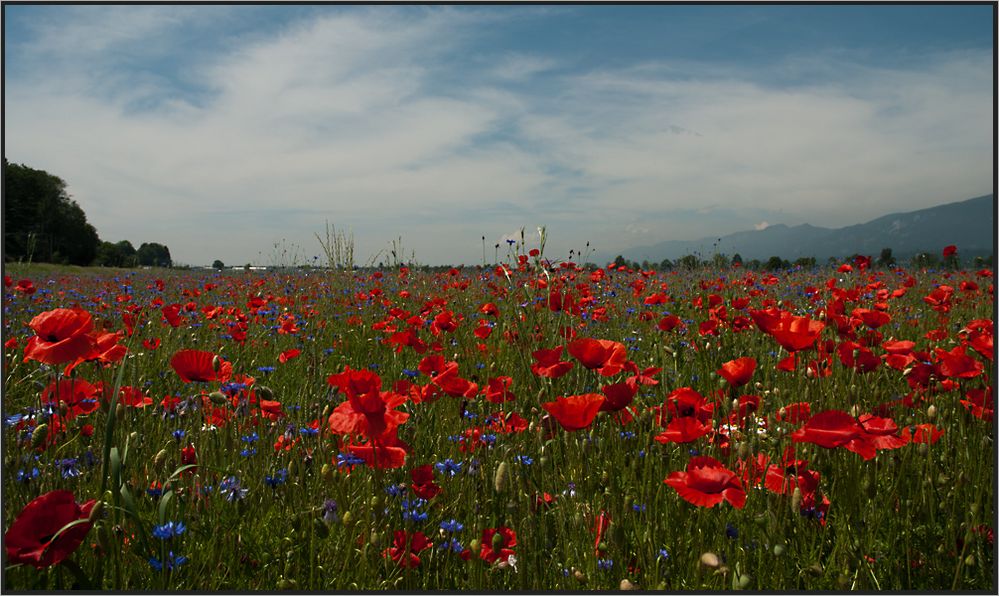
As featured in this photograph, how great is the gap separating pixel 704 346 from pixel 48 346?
9.81 feet

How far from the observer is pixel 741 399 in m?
1.90

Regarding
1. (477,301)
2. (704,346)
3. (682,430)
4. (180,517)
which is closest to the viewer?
(682,430)

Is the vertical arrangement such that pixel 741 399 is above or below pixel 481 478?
above

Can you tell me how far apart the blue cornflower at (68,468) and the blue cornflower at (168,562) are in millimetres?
599

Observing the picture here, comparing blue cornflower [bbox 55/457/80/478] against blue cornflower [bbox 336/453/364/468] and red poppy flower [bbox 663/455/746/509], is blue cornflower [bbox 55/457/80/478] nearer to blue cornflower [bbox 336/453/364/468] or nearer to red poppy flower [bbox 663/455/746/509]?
blue cornflower [bbox 336/453/364/468]

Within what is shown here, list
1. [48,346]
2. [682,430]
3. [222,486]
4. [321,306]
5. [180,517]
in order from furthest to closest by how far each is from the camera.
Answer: [321,306], [222,486], [180,517], [682,430], [48,346]

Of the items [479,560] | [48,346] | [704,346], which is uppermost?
[48,346]

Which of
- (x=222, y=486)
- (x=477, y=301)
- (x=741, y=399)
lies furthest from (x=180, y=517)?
(x=477, y=301)

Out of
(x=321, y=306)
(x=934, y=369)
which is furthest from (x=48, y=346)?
(x=321, y=306)

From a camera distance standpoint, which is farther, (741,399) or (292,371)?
(292,371)

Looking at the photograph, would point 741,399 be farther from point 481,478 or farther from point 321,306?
point 321,306

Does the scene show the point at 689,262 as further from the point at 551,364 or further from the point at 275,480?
the point at 275,480

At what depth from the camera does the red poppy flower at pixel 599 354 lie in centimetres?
164

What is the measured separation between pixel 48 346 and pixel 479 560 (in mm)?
1077
